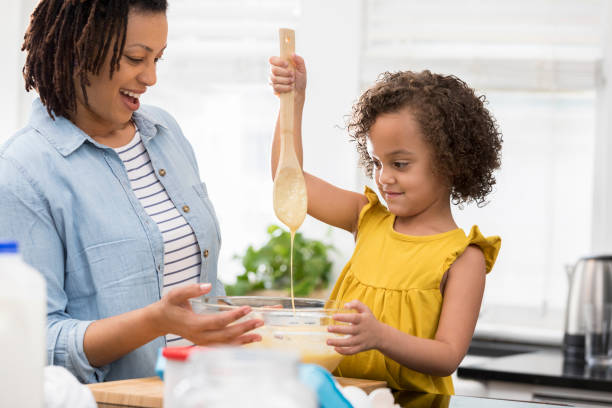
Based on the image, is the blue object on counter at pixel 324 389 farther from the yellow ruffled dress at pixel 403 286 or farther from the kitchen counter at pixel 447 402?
the yellow ruffled dress at pixel 403 286

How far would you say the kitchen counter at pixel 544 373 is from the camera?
2180 mm

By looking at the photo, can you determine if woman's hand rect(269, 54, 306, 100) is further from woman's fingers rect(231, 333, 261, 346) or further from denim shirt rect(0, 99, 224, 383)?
woman's fingers rect(231, 333, 261, 346)

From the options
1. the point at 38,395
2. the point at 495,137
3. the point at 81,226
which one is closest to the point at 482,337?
the point at 495,137

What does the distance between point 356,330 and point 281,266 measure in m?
2.11

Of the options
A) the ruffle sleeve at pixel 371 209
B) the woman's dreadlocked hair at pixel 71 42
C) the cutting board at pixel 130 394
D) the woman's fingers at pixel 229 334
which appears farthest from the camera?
the ruffle sleeve at pixel 371 209

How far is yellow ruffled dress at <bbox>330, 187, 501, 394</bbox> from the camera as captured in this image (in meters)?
1.38

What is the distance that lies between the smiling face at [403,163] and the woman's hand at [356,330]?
1.10 ft

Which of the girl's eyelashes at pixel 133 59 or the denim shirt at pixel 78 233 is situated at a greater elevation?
the girl's eyelashes at pixel 133 59

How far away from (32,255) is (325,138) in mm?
2195

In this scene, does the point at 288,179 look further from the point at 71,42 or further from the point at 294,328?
the point at 71,42

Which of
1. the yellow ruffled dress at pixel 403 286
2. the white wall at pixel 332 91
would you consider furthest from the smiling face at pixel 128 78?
the white wall at pixel 332 91

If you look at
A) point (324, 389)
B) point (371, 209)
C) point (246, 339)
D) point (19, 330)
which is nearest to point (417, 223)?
point (371, 209)

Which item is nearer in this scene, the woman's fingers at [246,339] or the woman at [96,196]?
the woman's fingers at [246,339]

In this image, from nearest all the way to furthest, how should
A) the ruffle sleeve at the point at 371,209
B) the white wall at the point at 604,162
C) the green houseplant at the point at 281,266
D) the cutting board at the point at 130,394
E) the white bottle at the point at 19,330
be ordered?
the white bottle at the point at 19,330, the cutting board at the point at 130,394, the ruffle sleeve at the point at 371,209, the white wall at the point at 604,162, the green houseplant at the point at 281,266
